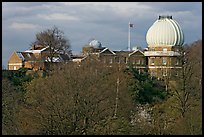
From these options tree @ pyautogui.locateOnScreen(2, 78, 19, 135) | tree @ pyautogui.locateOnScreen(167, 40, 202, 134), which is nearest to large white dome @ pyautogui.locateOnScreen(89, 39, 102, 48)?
tree @ pyautogui.locateOnScreen(167, 40, 202, 134)

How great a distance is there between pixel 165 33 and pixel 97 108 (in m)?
18.7

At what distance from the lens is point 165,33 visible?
32844 millimetres

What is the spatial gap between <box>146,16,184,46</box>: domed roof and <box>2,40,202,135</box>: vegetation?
1074cm

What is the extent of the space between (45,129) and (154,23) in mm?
20630

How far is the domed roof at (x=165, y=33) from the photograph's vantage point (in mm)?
32406

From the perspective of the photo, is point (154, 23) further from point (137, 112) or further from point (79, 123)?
point (79, 123)

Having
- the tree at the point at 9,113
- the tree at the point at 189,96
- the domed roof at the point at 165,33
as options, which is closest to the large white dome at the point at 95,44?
the domed roof at the point at 165,33

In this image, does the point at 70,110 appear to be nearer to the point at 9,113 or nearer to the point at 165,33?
the point at 9,113

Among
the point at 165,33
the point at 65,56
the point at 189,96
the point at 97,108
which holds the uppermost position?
the point at 165,33

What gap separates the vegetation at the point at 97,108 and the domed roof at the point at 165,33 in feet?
35.2

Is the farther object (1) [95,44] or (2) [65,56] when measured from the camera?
(1) [95,44]

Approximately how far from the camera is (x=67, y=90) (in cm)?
1543

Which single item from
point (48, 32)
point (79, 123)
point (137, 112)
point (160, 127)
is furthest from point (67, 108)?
point (48, 32)

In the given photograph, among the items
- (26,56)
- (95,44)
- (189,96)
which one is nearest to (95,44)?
(95,44)
